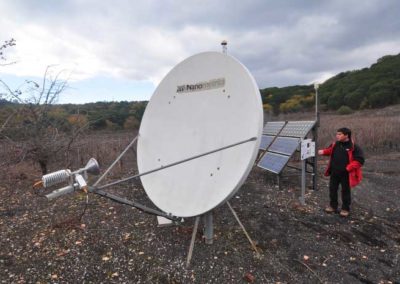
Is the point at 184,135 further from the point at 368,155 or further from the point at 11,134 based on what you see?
the point at 368,155

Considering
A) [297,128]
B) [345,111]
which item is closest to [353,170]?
[297,128]

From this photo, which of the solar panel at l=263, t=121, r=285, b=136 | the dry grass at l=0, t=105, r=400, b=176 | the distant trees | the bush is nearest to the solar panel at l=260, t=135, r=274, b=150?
the solar panel at l=263, t=121, r=285, b=136

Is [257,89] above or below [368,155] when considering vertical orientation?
above

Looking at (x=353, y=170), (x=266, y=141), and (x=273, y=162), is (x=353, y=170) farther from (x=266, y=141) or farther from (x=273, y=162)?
(x=266, y=141)

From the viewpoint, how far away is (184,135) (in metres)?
3.71

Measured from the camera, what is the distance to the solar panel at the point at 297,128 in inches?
241

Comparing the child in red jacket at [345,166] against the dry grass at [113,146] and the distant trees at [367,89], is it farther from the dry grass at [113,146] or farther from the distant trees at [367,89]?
the distant trees at [367,89]

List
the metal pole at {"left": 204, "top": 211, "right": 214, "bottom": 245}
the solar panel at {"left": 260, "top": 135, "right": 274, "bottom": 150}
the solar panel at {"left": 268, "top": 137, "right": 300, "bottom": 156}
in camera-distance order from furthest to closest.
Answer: the solar panel at {"left": 260, "top": 135, "right": 274, "bottom": 150} → the solar panel at {"left": 268, "top": 137, "right": 300, "bottom": 156} → the metal pole at {"left": 204, "top": 211, "right": 214, "bottom": 245}

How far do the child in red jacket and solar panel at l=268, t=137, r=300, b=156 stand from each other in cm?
115

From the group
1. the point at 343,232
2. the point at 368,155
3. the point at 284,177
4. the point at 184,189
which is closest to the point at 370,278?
the point at 343,232

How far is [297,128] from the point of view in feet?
21.6

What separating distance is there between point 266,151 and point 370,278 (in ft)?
13.6

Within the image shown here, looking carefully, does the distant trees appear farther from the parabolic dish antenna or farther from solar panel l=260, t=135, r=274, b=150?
the parabolic dish antenna

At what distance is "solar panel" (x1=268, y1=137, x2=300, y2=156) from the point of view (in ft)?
20.5
